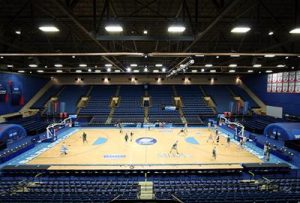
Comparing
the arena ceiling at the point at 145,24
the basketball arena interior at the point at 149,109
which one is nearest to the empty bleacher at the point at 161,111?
the basketball arena interior at the point at 149,109

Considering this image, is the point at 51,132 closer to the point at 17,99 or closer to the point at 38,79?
the point at 17,99

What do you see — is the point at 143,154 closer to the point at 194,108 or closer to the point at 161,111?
the point at 161,111

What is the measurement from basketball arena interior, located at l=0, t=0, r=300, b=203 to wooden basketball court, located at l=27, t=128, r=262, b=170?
0.55 ft

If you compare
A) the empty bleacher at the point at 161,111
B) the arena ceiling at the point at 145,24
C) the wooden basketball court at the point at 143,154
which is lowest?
the wooden basketball court at the point at 143,154

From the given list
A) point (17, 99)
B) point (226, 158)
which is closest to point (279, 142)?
point (226, 158)

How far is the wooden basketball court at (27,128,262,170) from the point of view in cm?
1889

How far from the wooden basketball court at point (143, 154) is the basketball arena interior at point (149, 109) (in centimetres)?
17

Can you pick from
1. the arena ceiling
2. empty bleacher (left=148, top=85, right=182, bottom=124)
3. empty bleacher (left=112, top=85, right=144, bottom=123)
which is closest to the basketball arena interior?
the arena ceiling

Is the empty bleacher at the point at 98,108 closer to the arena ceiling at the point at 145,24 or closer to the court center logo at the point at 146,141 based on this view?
the court center logo at the point at 146,141

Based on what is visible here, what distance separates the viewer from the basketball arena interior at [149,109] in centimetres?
1161

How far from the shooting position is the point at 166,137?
99.2 ft

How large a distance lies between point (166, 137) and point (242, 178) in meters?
14.6

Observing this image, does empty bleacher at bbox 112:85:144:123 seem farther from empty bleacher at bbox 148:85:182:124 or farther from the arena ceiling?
the arena ceiling

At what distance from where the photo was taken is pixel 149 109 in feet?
148
